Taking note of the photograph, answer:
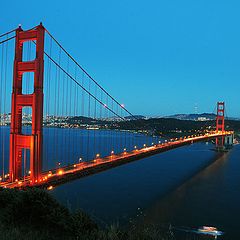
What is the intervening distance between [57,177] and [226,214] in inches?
281

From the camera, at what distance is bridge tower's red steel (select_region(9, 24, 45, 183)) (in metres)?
10.1

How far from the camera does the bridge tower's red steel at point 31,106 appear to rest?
33.1 ft

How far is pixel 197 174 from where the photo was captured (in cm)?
2383

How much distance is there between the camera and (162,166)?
89.2 ft

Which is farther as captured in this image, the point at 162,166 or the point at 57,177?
the point at 162,166

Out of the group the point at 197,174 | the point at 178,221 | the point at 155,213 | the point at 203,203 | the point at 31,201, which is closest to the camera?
the point at 31,201

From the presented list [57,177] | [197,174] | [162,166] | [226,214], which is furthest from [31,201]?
[162,166]

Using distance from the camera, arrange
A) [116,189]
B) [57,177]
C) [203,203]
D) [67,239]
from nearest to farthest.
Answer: [67,239] < [57,177] < [203,203] < [116,189]

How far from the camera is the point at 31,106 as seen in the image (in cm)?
1043

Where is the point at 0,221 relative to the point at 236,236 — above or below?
above

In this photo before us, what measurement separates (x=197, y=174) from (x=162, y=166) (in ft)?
13.0

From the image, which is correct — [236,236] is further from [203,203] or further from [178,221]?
[203,203]

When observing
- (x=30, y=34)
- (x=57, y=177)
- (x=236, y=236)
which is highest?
(x=30, y=34)

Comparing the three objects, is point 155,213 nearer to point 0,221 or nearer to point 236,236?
point 236,236
